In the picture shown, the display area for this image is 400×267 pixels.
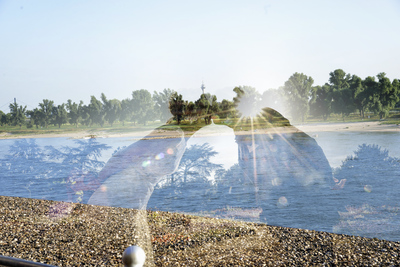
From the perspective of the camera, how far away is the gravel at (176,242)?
6309 mm

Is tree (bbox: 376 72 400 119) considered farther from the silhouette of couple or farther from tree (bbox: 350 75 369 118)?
the silhouette of couple

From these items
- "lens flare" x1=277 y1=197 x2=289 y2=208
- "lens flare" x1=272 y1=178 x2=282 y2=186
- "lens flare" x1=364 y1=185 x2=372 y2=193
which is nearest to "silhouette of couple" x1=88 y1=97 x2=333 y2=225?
"lens flare" x1=277 y1=197 x2=289 y2=208

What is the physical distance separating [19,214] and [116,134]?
51277 millimetres

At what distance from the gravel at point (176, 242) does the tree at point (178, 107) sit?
3055 millimetres

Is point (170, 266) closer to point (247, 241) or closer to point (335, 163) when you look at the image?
point (247, 241)

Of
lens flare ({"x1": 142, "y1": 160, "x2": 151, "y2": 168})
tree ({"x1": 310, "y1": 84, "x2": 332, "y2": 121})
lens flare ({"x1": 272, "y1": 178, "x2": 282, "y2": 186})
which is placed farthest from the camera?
tree ({"x1": 310, "y1": 84, "x2": 332, "y2": 121})

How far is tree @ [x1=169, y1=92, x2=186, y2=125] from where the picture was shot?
4.48m

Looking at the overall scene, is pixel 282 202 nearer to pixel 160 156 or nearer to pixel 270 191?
pixel 270 191

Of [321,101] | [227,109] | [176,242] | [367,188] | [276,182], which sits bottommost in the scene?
[367,188]

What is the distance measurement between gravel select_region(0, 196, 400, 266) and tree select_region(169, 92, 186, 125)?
306cm

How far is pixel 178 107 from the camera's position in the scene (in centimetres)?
451

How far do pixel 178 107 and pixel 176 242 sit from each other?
3990 mm

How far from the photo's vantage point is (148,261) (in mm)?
6234

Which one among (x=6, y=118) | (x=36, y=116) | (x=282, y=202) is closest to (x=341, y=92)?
(x=282, y=202)
